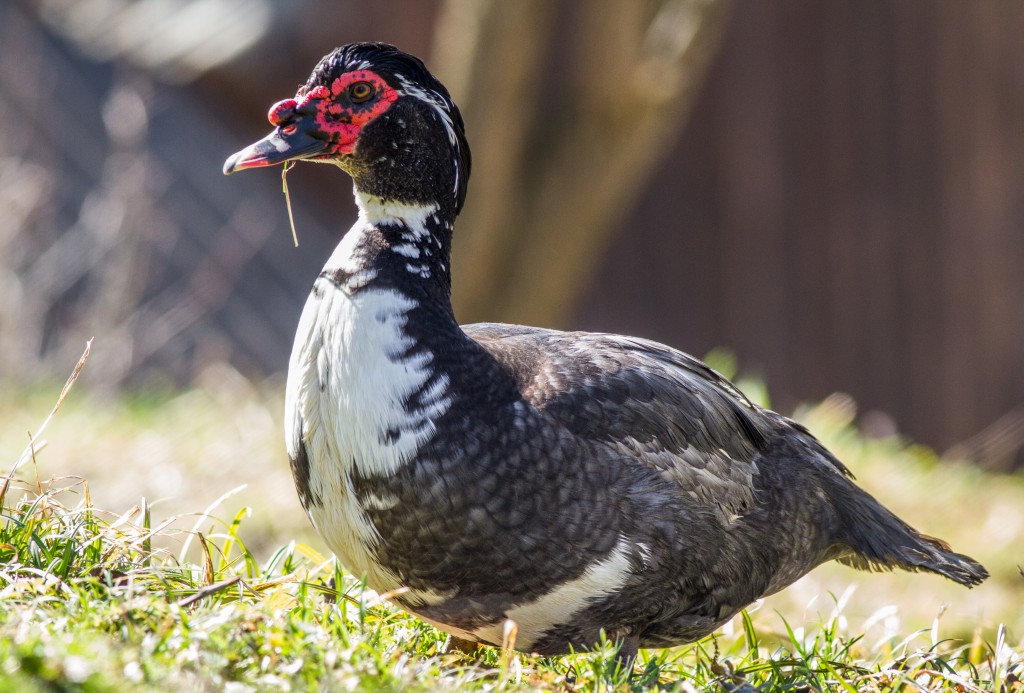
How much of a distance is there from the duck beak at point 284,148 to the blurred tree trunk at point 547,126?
12.3ft

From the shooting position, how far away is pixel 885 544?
3738 mm

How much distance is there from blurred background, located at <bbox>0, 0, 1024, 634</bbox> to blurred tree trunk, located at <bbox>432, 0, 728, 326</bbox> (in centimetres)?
2

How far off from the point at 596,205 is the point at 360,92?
4223mm

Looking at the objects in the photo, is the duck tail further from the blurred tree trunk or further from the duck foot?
the blurred tree trunk

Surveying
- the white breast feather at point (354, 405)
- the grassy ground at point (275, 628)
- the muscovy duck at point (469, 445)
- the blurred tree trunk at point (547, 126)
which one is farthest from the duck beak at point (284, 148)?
the blurred tree trunk at point (547, 126)

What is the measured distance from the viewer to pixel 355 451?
A: 3000 mm

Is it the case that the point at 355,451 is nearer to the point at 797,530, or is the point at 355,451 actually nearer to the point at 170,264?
the point at 797,530

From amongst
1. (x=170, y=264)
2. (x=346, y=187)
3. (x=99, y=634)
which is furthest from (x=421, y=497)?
(x=346, y=187)

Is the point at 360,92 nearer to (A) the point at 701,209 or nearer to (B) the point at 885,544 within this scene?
(B) the point at 885,544

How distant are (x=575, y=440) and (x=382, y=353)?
52 cm

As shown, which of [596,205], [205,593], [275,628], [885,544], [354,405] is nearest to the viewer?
[275,628]

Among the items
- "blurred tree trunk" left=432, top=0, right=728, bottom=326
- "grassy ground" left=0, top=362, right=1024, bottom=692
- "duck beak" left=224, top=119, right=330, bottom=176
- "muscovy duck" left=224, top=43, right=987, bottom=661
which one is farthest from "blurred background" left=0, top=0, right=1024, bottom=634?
"duck beak" left=224, top=119, right=330, bottom=176

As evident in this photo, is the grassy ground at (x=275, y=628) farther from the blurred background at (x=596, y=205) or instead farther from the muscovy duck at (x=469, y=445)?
the blurred background at (x=596, y=205)

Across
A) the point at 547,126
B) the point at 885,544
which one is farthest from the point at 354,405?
the point at 547,126
